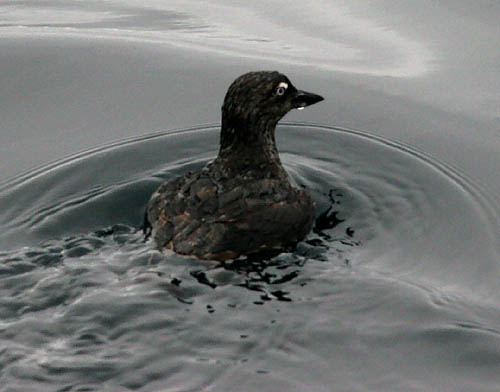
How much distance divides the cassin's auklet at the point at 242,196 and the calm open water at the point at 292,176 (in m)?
0.21

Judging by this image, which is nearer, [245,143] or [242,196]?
[242,196]

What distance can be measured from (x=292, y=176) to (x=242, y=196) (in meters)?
1.64

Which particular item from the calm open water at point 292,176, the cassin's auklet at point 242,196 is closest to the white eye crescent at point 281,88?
the cassin's auklet at point 242,196

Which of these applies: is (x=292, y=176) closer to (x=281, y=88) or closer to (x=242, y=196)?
(x=281, y=88)

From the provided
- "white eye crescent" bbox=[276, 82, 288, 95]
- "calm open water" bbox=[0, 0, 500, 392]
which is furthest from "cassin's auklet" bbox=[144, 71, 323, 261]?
"calm open water" bbox=[0, 0, 500, 392]

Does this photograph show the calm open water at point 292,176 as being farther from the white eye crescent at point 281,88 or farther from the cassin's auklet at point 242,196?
the white eye crescent at point 281,88

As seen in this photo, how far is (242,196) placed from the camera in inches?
349

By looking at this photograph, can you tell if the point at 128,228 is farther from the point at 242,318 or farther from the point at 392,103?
the point at 392,103

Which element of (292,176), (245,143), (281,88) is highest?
(281,88)

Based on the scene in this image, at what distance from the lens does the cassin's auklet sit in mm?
8539

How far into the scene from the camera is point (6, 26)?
560 inches

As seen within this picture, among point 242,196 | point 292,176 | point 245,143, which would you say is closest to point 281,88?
point 245,143

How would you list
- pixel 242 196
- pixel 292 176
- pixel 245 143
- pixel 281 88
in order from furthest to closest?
pixel 292 176 < pixel 281 88 < pixel 245 143 < pixel 242 196

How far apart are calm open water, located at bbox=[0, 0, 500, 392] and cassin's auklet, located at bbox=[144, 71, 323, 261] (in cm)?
21
